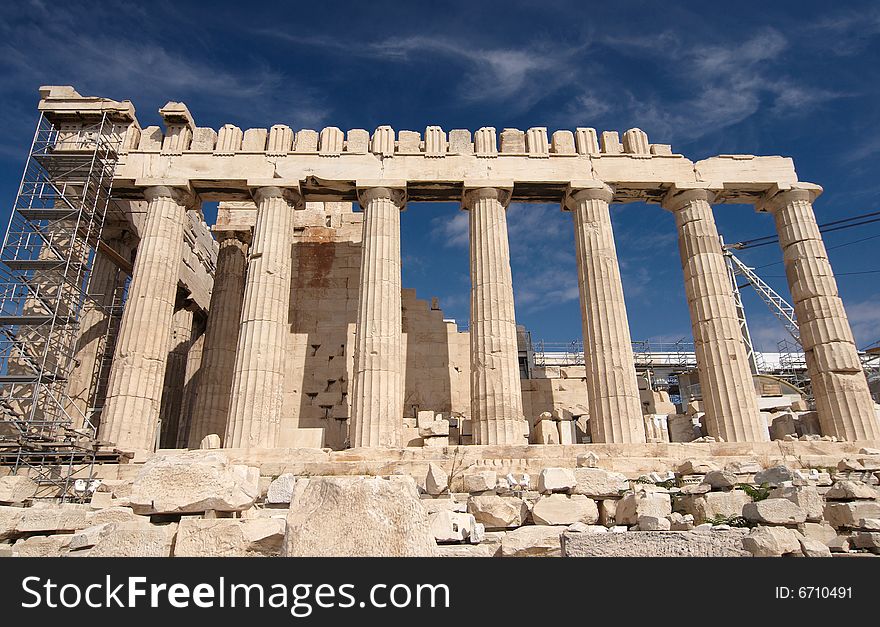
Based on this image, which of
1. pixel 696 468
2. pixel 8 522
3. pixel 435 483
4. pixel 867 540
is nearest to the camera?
pixel 867 540

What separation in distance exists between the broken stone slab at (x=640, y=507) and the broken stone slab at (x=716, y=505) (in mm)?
656

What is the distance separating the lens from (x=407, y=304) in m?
24.3

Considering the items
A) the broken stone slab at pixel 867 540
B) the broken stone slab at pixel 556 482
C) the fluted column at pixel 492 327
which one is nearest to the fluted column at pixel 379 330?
the fluted column at pixel 492 327

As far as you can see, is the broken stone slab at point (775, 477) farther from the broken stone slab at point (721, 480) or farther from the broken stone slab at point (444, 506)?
the broken stone slab at point (444, 506)

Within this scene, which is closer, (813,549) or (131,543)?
(131,543)

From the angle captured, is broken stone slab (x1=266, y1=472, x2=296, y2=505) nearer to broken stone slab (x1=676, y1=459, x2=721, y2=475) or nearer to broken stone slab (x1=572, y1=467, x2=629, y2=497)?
broken stone slab (x1=572, y1=467, x2=629, y2=497)

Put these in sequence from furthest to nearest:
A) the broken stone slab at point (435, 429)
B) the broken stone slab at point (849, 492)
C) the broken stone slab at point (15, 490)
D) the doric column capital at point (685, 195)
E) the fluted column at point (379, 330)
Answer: the doric column capital at point (685, 195)
the broken stone slab at point (435, 429)
the fluted column at point (379, 330)
the broken stone slab at point (15, 490)
the broken stone slab at point (849, 492)

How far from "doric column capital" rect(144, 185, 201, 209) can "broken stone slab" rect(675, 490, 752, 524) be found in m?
17.9

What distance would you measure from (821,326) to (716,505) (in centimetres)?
1330

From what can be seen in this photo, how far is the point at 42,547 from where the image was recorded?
7.27 meters

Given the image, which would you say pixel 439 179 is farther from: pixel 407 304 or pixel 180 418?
pixel 180 418

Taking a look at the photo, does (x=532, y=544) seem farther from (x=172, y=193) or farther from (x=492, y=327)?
(x=172, y=193)

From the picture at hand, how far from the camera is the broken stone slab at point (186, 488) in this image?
24.7ft

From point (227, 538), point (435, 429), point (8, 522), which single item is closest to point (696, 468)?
point (435, 429)
